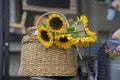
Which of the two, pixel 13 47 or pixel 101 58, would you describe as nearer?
pixel 101 58

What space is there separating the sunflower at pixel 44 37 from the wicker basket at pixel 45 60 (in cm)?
6

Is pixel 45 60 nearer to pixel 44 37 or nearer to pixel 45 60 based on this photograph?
pixel 45 60

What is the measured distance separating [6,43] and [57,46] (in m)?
0.71

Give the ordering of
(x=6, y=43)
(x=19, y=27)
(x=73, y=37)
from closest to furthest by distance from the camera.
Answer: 1. (x=73, y=37)
2. (x=6, y=43)
3. (x=19, y=27)

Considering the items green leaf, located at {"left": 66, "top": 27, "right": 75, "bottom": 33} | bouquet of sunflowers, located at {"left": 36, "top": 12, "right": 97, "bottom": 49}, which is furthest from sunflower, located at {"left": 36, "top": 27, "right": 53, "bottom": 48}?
green leaf, located at {"left": 66, "top": 27, "right": 75, "bottom": 33}

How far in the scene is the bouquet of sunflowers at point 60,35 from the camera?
2902 mm

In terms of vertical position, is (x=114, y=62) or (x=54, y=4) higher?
(x=54, y=4)

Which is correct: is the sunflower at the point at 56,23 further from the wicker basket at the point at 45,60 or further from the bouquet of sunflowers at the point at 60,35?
the wicker basket at the point at 45,60

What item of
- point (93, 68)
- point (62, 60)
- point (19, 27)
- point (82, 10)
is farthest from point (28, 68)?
point (82, 10)

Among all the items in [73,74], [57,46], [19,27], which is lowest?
[73,74]

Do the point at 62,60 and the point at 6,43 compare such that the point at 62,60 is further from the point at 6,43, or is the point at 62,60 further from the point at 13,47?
the point at 13,47

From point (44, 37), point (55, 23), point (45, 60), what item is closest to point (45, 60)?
point (45, 60)

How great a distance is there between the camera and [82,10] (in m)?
5.45

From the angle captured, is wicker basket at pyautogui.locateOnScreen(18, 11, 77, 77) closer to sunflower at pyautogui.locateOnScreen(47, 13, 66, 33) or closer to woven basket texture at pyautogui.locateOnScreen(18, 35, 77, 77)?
Result: woven basket texture at pyautogui.locateOnScreen(18, 35, 77, 77)
